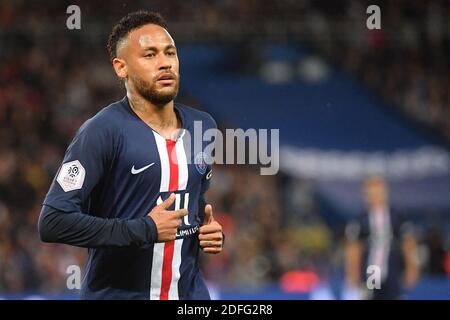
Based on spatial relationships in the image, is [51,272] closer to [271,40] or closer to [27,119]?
[27,119]

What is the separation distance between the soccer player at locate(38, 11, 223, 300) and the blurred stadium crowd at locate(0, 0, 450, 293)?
674cm

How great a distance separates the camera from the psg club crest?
4.23m

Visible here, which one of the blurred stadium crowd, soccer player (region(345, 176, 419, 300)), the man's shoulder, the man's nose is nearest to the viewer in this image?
the man's nose

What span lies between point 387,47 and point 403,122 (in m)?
1.15

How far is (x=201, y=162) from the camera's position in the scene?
14.0ft

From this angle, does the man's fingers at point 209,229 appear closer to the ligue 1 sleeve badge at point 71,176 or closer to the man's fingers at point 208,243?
the man's fingers at point 208,243

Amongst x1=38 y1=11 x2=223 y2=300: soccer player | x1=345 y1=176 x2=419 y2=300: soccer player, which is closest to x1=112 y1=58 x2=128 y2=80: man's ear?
x1=38 y1=11 x2=223 y2=300: soccer player

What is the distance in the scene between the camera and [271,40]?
14500mm

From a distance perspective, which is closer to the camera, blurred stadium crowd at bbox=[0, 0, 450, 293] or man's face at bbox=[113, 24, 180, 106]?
man's face at bbox=[113, 24, 180, 106]

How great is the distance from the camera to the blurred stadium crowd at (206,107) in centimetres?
1166

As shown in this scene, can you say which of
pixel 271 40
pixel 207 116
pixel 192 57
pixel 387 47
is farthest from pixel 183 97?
pixel 207 116

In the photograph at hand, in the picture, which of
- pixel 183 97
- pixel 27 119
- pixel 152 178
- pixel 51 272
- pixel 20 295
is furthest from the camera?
pixel 183 97

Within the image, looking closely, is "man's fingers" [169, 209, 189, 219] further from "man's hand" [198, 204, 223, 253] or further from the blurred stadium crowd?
the blurred stadium crowd

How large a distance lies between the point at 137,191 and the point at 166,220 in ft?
0.76
